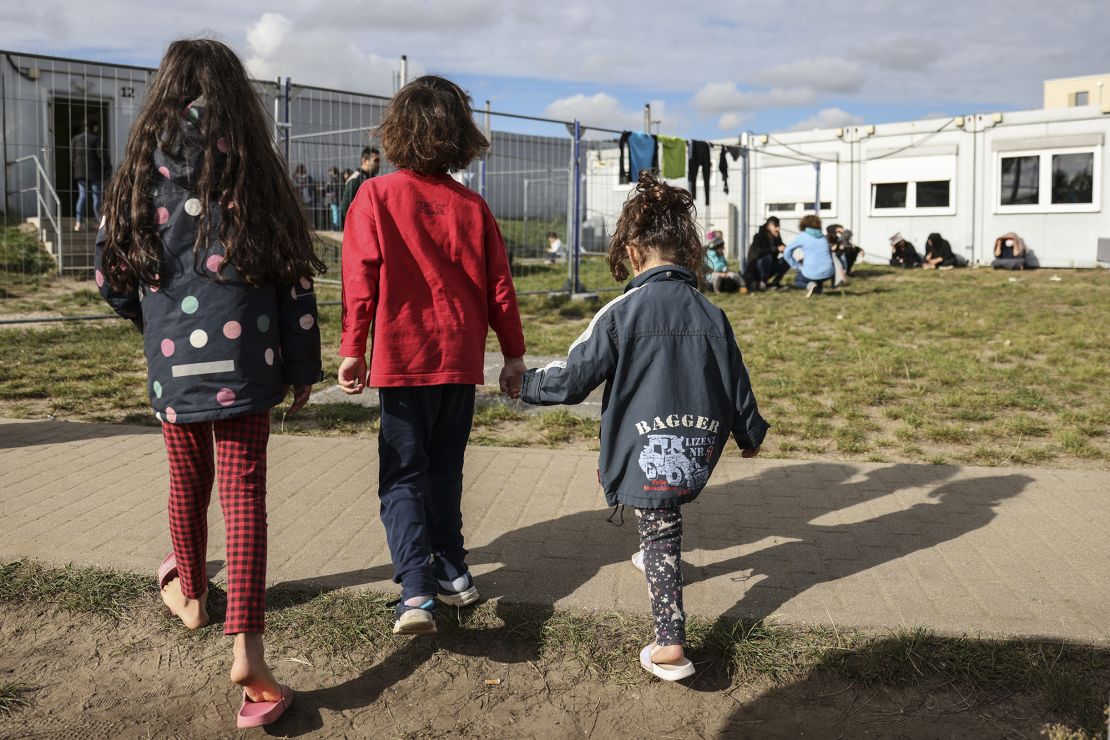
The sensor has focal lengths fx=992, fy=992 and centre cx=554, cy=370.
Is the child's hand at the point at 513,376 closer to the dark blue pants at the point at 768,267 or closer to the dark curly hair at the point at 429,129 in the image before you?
the dark curly hair at the point at 429,129

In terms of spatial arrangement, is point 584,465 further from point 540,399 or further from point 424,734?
point 424,734

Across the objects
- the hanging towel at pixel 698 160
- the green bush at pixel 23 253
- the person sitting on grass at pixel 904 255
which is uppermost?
the hanging towel at pixel 698 160

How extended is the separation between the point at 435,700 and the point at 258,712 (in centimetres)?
51

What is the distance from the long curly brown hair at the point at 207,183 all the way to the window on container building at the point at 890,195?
25.8 meters

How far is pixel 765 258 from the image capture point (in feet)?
55.8

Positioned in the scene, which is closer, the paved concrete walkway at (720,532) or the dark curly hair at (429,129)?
the dark curly hair at (429,129)

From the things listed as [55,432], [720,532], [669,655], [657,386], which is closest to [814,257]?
[720,532]

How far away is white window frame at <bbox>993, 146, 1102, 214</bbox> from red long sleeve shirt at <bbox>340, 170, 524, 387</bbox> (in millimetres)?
24267

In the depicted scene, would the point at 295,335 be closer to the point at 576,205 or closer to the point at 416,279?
the point at 416,279

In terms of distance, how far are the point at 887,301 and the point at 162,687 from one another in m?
13.8

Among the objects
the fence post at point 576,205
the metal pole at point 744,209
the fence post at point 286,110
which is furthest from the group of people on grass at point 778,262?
the fence post at point 286,110

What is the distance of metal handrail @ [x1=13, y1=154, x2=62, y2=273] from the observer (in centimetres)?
1110

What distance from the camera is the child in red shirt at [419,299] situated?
3.15 metres

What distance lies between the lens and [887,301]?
596 inches
